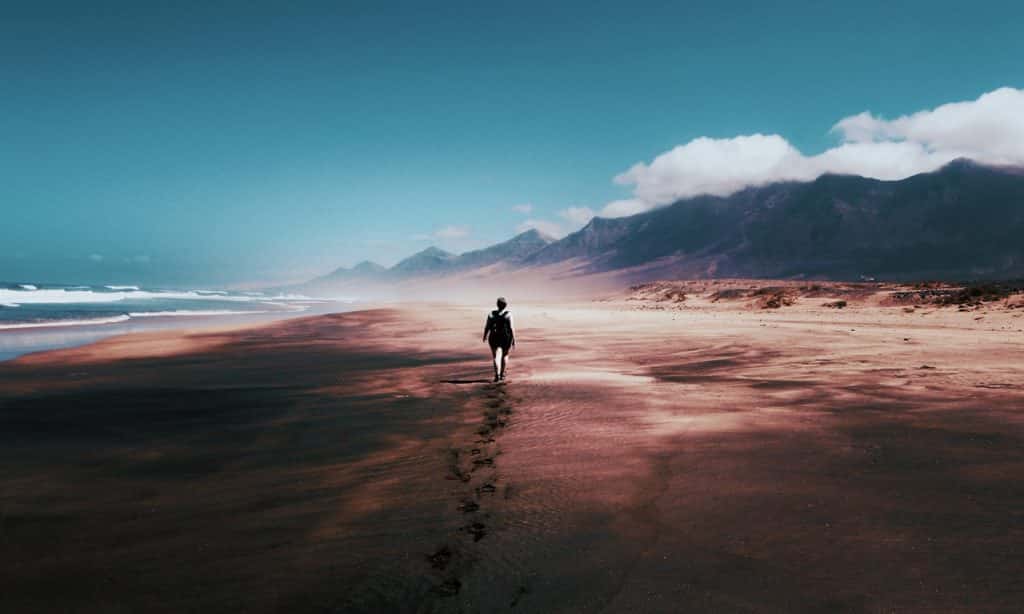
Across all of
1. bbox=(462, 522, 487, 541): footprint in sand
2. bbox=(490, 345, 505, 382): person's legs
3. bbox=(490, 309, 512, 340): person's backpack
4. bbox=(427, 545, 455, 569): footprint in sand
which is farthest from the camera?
bbox=(490, 309, 512, 340): person's backpack

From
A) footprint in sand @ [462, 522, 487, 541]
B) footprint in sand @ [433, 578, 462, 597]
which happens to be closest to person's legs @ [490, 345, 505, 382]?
footprint in sand @ [462, 522, 487, 541]

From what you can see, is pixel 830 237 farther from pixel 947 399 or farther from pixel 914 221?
pixel 947 399

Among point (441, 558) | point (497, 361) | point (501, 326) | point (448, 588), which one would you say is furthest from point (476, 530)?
point (501, 326)

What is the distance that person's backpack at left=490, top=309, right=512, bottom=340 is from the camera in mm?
13094

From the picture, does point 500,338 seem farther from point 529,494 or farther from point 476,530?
point 476,530

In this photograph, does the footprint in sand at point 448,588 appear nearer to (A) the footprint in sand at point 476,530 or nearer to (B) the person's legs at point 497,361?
(A) the footprint in sand at point 476,530

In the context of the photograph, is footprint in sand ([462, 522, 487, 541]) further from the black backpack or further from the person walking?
the black backpack

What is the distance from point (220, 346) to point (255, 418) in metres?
14.7

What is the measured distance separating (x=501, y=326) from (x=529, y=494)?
777 centimetres

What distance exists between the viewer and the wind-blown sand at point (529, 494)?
12.2ft

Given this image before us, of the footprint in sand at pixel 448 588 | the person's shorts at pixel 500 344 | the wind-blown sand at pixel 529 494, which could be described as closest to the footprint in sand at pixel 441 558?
the wind-blown sand at pixel 529 494

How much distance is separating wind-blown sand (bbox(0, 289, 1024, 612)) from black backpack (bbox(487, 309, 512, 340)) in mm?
1305

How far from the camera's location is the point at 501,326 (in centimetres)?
1312

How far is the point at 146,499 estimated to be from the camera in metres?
5.62
